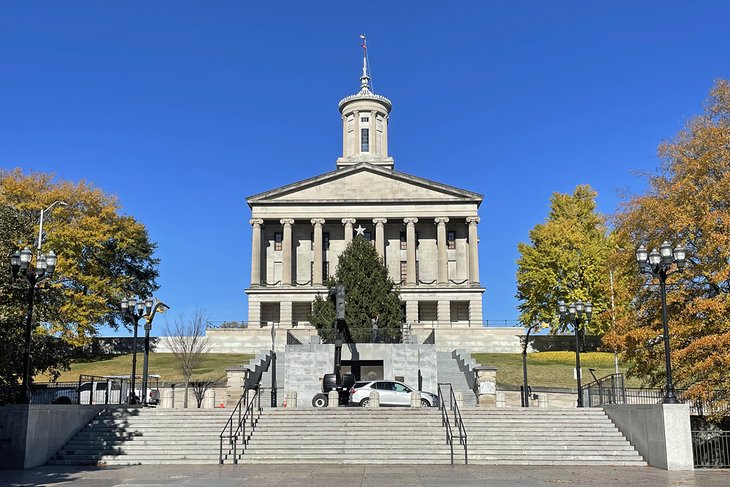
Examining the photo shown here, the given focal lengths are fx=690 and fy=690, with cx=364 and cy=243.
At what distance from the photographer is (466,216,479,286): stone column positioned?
229 ft

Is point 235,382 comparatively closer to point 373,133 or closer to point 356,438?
point 356,438

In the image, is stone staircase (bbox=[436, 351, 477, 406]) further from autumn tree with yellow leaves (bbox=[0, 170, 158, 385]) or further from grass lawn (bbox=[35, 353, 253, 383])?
autumn tree with yellow leaves (bbox=[0, 170, 158, 385])

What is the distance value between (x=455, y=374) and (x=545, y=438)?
16.4 m

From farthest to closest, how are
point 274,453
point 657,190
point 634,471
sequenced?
point 657,190, point 274,453, point 634,471

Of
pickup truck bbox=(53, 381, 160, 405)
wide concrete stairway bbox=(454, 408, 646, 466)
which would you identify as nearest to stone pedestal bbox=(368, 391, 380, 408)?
wide concrete stairway bbox=(454, 408, 646, 466)

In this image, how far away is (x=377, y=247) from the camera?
69.8m

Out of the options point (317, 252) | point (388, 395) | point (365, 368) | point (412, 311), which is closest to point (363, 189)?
point (317, 252)

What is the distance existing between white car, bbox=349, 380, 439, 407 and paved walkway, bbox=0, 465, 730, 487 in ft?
27.7

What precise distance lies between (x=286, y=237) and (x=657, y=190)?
49346 mm

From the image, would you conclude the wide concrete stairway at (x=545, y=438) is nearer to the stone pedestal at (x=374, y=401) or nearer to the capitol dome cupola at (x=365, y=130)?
the stone pedestal at (x=374, y=401)

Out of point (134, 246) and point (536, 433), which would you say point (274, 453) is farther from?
point (134, 246)

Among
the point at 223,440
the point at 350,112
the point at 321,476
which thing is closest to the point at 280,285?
the point at 350,112

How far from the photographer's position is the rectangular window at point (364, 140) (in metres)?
81.1

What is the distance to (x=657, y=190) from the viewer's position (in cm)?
2517
